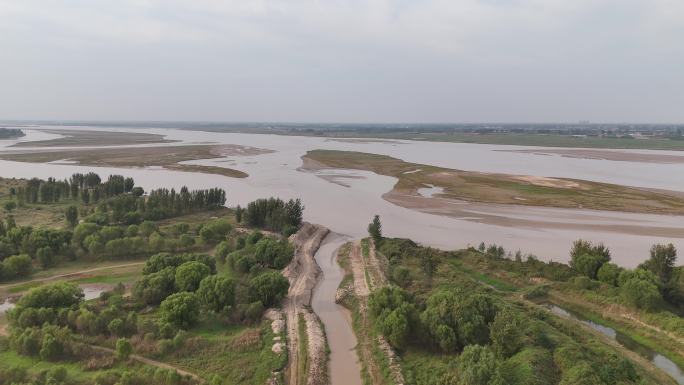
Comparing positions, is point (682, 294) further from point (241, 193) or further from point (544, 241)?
point (241, 193)

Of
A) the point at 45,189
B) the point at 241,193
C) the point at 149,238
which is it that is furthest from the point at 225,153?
the point at 149,238

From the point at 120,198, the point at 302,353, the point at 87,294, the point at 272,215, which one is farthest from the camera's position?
the point at 120,198

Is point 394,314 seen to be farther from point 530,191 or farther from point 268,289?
point 530,191

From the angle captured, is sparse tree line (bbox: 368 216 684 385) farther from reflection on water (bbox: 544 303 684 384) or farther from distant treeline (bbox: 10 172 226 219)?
distant treeline (bbox: 10 172 226 219)

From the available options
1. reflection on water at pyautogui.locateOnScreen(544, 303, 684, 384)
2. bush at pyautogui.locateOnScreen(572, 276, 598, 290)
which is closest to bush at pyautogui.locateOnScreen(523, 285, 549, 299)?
reflection on water at pyautogui.locateOnScreen(544, 303, 684, 384)

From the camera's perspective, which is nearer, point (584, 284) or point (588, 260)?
point (584, 284)

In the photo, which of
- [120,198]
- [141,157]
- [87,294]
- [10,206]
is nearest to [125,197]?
[120,198]
